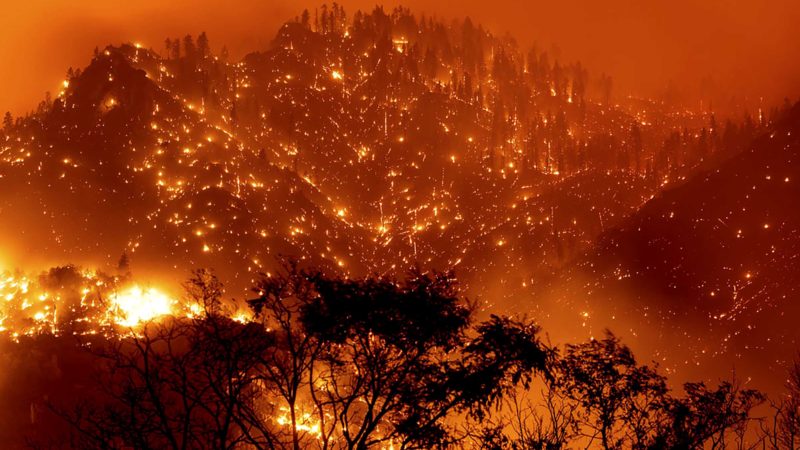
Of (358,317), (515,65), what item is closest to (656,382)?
(358,317)

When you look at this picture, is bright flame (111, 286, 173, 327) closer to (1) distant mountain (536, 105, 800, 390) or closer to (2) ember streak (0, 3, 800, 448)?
(2) ember streak (0, 3, 800, 448)

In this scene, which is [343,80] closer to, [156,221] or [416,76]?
[416,76]

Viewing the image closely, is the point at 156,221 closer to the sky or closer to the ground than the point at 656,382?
closer to the sky

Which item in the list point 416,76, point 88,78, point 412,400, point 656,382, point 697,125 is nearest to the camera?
point 412,400

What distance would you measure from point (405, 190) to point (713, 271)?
234 ft

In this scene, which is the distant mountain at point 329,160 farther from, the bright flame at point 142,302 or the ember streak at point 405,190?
the bright flame at point 142,302

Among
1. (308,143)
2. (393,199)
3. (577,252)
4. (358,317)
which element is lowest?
(358,317)

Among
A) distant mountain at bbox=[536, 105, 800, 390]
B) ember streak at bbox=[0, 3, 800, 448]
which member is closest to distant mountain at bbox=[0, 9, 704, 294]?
ember streak at bbox=[0, 3, 800, 448]

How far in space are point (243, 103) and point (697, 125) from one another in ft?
403

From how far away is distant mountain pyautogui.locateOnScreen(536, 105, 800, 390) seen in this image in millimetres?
69750

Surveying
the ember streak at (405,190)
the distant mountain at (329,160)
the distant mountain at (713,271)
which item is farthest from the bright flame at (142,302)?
the distant mountain at (713,271)

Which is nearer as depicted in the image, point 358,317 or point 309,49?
point 358,317

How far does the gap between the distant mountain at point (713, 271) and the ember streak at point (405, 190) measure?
0.95ft

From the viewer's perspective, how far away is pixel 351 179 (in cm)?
13650
